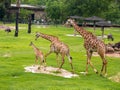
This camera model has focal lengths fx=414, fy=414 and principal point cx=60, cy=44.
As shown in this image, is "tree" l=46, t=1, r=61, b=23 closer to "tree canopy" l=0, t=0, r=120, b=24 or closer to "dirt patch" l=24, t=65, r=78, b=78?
"tree canopy" l=0, t=0, r=120, b=24

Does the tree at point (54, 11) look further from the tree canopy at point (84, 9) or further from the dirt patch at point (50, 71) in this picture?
the dirt patch at point (50, 71)

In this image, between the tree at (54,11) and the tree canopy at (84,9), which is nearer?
the tree canopy at (84,9)

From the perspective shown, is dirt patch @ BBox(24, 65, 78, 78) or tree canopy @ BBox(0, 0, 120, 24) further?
tree canopy @ BBox(0, 0, 120, 24)

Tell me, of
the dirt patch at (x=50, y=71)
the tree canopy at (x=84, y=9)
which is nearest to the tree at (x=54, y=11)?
the tree canopy at (x=84, y=9)

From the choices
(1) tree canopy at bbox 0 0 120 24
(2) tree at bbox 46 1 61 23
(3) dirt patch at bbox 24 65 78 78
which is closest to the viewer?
(3) dirt patch at bbox 24 65 78 78

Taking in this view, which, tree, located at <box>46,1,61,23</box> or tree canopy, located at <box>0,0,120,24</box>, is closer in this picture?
tree canopy, located at <box>0,0,120,24</box>

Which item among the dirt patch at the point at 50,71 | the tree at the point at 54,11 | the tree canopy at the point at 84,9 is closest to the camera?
the dirt patch at the point at 50,71

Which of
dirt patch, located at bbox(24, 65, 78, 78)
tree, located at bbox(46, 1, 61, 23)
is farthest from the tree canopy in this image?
dirt patch, located at bbox(24, 65, 78, 78)

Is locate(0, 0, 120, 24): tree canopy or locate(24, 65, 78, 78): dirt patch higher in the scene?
locate(24, 65, 78, 78): dirt patch

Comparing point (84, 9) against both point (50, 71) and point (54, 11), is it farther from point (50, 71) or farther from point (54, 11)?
point (50, 71)

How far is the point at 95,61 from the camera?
2723 centimetres

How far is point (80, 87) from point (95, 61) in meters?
10.4

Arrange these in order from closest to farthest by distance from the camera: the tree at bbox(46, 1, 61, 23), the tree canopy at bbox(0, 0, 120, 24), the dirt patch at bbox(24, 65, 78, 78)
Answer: the dirt patch at bbox(24, 65, 78, 78), the tree canopy at bbox(0, 0, 120, 24), the tree at bbox(46, 1, 61, 23)

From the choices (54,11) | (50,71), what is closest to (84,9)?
(54,11)
